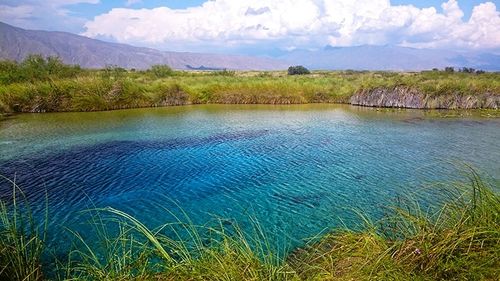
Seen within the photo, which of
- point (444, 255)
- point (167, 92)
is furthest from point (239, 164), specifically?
point (167, 92)

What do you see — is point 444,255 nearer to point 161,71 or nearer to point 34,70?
point 34,70

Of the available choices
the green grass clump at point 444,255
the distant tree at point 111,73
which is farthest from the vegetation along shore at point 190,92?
the green grass clump at point 444,255

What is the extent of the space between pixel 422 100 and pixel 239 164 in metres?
23.2

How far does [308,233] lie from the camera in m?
7.78

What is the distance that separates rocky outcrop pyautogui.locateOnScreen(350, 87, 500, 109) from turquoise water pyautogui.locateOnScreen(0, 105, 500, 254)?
582 cm

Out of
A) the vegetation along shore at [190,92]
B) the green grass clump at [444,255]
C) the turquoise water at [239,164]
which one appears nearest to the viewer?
the green grass clump at [444,255]

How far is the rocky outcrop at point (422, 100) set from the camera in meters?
29.9

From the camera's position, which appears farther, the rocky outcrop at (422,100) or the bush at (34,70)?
the bush at (34,70)

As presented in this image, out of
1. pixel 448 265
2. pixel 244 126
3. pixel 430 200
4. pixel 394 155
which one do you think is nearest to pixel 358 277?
pixel 448 265

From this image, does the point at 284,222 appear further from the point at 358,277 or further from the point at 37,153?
the point at 37,153

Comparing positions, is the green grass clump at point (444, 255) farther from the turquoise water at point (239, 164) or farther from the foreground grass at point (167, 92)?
the foreground grass at point (167, 92)

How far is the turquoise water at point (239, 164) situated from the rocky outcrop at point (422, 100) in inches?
229

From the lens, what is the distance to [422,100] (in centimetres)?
3072

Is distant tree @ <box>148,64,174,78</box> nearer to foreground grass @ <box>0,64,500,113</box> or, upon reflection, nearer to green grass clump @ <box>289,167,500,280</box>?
foreground grass @ <box>0,64,500,113</box>
